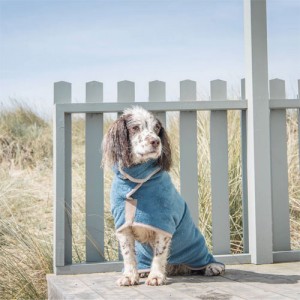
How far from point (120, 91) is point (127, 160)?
958mm

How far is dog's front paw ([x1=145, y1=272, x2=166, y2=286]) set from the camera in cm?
334

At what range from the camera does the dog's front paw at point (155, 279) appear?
10.9ft

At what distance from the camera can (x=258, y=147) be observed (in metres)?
4.25

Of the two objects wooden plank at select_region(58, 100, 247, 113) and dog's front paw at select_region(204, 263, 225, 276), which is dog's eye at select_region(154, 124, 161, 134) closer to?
wooden plank at select_region(58, 100, 247, 113)

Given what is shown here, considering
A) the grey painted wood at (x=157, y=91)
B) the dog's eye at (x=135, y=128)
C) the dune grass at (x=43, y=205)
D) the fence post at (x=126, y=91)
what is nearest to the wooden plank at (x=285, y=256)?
the dune grass at (x=43, y=205)

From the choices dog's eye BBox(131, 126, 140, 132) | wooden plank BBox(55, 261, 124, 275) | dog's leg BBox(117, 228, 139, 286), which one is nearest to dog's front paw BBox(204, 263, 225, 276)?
dog's leg BBox(117, 228, 139, 286)

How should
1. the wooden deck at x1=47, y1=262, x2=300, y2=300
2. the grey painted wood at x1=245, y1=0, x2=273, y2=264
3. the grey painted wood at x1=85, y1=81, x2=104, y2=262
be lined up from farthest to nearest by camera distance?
the grey painted wood at x1=245, y1=0, x2=273, y2=264
the grey painted wood at x1=85, y1=81, x2=104, y2=262
the wooden deck at x1=47, y1=262, x2=300, y2=300

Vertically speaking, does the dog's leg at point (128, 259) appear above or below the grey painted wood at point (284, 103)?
below

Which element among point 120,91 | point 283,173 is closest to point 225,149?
point 283,173

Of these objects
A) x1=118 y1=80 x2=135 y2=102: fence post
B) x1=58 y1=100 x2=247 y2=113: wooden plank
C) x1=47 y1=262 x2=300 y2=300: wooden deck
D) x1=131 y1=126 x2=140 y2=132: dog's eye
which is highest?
x1=118 y1=80 x2=135 y2=102: fence post

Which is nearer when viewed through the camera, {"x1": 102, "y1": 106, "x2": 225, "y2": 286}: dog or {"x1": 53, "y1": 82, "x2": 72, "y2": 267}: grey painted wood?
{"x1": 102, "y1": 106, "x2": 225, "y2": 286}: dog

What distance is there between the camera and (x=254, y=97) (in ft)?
14.0

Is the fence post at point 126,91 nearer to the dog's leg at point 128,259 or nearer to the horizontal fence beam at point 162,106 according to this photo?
the horizontal fence beam at point 162,106

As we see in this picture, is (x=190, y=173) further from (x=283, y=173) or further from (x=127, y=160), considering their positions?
(x=127, y=160)
